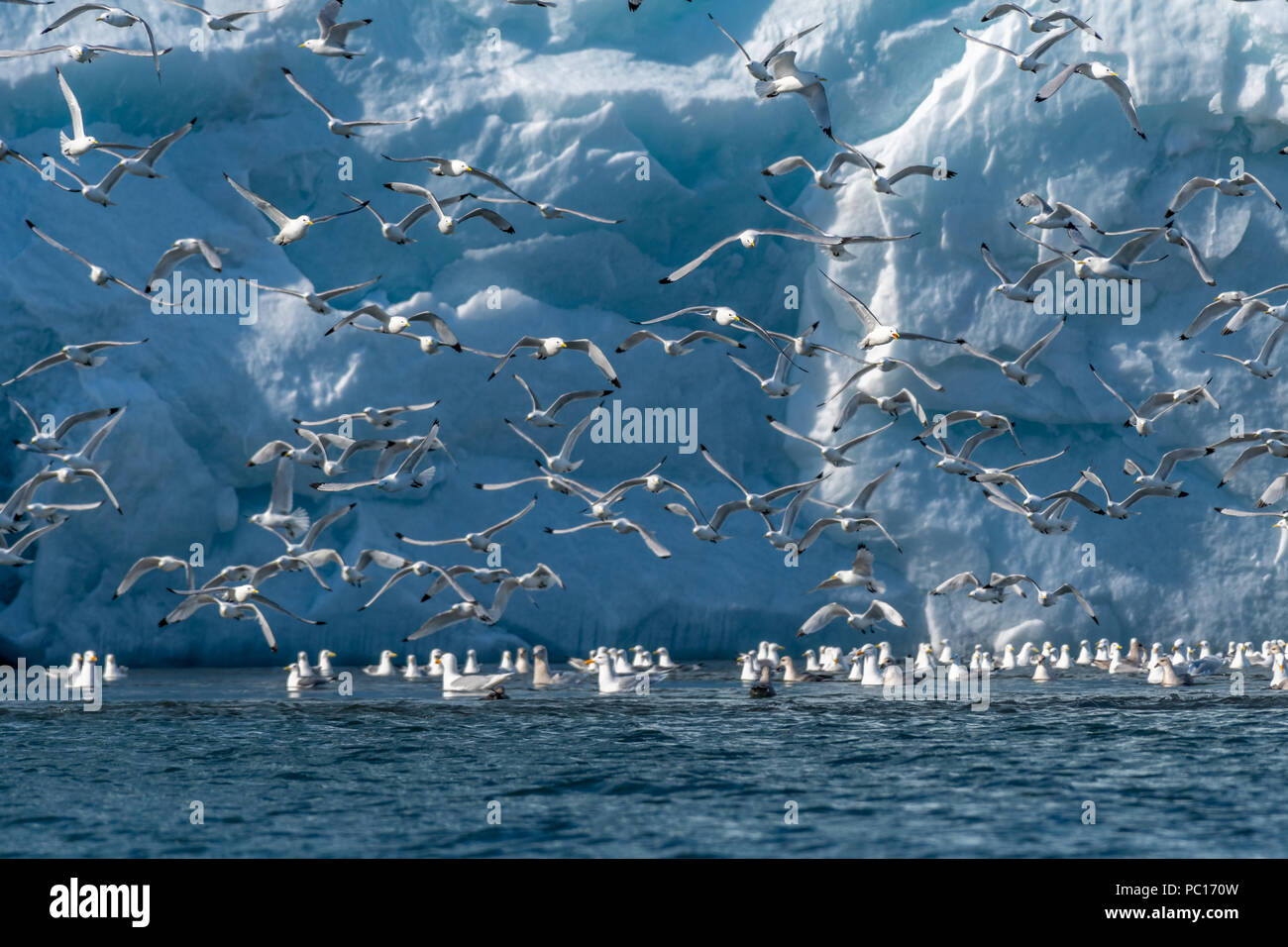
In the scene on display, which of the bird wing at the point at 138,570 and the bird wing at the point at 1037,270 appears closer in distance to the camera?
the bird wing at the point at 138,570

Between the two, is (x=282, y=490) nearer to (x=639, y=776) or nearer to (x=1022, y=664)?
(x=639, y=776)

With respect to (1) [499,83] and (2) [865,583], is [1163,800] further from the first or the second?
(1) [499,83]

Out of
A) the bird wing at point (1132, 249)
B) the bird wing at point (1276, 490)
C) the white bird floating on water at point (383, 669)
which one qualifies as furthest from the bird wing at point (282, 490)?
the bird wing at point (1276, 490)

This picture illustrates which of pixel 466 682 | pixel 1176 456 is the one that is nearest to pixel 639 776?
pixel 466 682

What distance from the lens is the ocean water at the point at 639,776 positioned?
14.4 m

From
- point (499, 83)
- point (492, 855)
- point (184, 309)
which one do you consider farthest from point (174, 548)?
point (492, 855)

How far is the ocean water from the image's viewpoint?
47.4 ft

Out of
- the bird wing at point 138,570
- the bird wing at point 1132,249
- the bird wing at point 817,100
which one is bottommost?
the bird wing at point 138,570

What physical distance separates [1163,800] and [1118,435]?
21530mm

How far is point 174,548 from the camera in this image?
107ft

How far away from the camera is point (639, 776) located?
1778cm

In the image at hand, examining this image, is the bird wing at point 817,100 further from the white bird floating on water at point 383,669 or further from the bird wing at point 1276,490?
the white bird floating on water at point 383,669

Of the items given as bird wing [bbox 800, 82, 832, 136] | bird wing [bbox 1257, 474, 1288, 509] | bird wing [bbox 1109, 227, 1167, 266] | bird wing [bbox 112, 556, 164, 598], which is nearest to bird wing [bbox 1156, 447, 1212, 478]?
bird wing [bbox 1257, 474, 1288, 509]

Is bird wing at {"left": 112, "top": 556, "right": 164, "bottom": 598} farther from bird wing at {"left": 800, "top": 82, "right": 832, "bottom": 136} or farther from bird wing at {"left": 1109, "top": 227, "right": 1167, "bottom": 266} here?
bird wing at {"left": 1109, "top": 227, "right": 1167, "bottom": 266}
